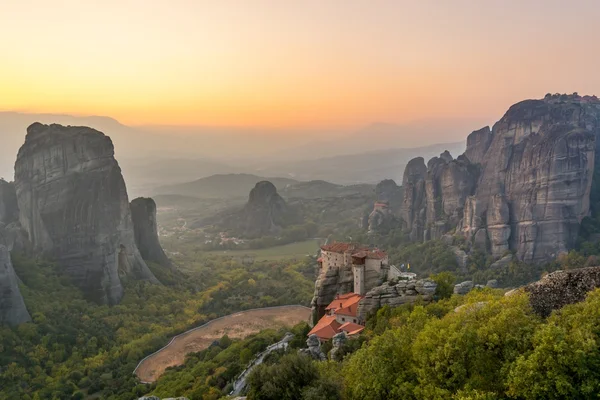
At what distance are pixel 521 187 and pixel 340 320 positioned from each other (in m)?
46.9

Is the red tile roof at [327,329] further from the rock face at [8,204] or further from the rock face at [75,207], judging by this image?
the rock face at [8,204]

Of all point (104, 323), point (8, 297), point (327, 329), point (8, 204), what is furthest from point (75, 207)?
point (327, 329)

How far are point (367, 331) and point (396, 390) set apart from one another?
13943 mm

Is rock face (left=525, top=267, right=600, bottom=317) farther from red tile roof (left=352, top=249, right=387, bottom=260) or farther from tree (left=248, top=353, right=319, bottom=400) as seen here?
red tile roof (left=352, top=249, right=387, bottom=260)

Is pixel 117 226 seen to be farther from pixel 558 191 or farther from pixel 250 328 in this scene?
pixel 558 191

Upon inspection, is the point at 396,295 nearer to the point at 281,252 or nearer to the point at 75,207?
the point at 75,207

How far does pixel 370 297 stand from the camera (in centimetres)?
3228

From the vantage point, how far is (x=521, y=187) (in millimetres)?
67688

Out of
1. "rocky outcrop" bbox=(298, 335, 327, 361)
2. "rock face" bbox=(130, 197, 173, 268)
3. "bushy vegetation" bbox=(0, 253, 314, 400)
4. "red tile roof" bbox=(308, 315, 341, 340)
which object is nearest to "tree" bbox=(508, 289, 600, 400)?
"rocky outcrop" bbox=(298, 335, 327, 361)

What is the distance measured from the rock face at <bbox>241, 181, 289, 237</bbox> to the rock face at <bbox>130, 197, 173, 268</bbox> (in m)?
45.7

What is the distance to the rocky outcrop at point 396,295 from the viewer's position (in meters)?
30.9

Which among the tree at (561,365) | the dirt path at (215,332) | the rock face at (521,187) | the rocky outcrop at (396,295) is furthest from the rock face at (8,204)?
the tree at (561,365)

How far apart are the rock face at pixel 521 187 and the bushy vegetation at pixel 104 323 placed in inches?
1117

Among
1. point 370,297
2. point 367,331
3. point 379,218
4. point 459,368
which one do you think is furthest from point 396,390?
point 379,218
